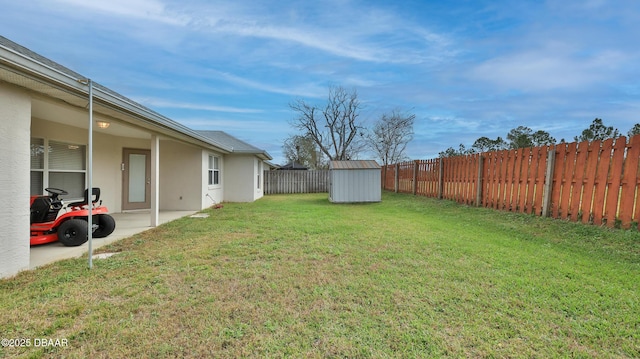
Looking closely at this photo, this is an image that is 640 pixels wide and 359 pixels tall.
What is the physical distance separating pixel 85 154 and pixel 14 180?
4.16 metres

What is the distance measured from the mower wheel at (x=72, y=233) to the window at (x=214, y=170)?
6.26 meters

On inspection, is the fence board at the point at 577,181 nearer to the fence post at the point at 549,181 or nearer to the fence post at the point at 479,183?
the fence post at the point at 549,181

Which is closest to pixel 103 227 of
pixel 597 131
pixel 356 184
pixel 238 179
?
pixel 238 179

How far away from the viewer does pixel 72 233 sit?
4.61 m

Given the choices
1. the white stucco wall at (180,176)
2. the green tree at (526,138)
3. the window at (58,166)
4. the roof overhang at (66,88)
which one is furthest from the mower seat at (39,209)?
the green tree at (526,138)

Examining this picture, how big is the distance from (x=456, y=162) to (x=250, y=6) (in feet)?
29.2

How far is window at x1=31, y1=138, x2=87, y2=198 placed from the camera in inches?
216

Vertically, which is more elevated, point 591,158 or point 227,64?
point 227,64

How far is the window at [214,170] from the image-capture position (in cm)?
1088

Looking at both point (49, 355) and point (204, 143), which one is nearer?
point (49, 355)

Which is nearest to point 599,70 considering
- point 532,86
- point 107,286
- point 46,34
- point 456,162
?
point 532,86

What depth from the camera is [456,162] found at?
10352mm

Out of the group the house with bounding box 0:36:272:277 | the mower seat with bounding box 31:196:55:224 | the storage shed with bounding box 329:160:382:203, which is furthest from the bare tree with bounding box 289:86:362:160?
the mower seat with bounding box 31:196:55:224

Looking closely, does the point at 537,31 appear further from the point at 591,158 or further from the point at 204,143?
the point at 204,143
